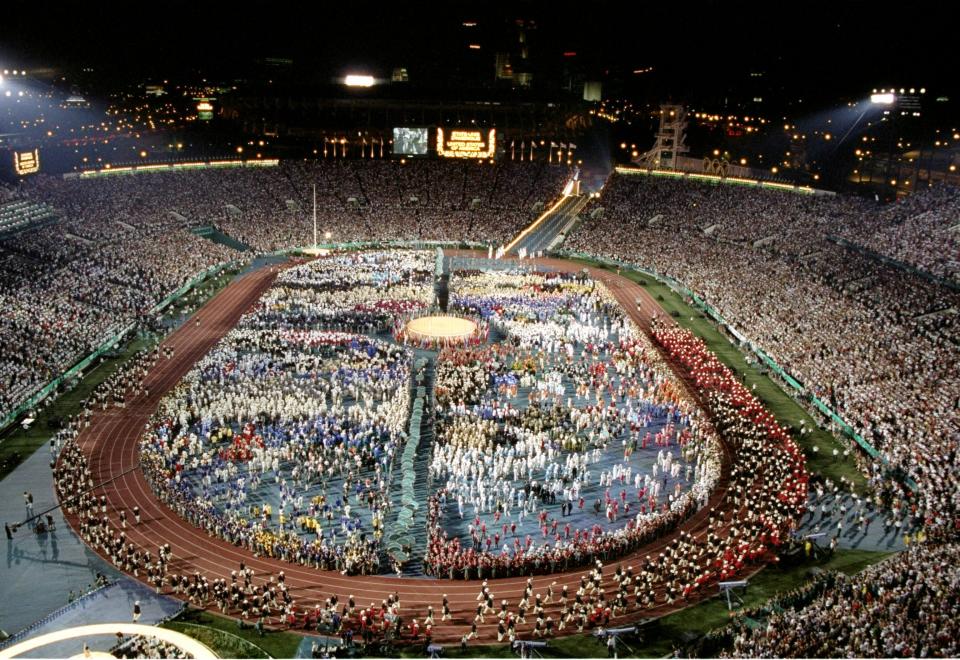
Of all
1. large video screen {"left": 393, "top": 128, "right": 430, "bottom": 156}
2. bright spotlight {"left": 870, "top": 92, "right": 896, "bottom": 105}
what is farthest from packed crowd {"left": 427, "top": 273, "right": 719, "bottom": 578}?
bright spotlight {"left": 870, "top": 92, "right": 896, "bottom": 105}

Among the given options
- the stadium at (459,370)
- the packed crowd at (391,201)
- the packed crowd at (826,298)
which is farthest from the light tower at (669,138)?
the packed crowd at (391,201)

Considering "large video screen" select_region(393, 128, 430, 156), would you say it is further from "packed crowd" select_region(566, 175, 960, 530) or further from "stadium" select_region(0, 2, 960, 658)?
"packed crowd" select_region(566, 175, 960, 530)

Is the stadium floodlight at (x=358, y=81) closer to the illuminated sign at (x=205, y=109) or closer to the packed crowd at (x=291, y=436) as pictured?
the illuminated sign at (x=205, y=109)

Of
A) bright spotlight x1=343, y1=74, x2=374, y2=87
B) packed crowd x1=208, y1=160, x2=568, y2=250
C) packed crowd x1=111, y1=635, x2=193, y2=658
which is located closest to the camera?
packed crowd x1=111, y1=635, x2=193, y2=658

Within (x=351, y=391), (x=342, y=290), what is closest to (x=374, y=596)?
(x=351, y=391)

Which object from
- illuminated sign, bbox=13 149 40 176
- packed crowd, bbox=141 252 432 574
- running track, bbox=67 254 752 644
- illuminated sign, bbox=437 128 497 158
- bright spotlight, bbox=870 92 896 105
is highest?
bright spotlight, bbox=870 92 896 105

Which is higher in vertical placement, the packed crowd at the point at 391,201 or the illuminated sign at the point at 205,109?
the illuminated sign at the point at 205,109
